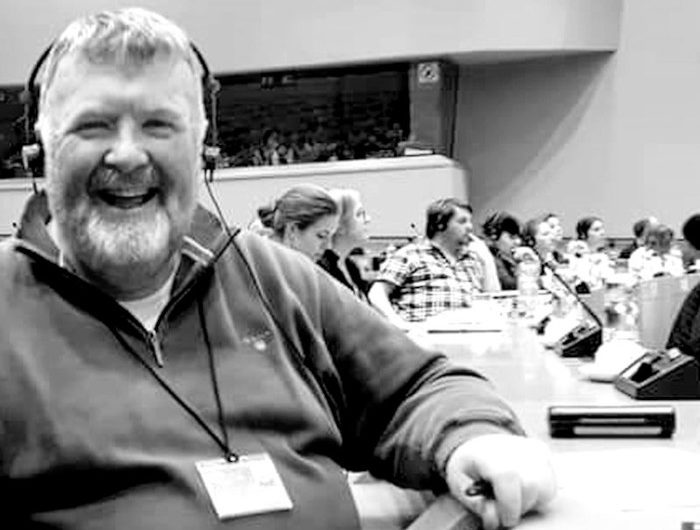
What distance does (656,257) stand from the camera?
841 centimetres

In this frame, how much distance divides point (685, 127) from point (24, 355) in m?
11.4

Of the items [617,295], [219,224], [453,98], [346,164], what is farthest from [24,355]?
[453,98]

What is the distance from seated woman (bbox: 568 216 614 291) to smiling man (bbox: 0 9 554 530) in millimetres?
3081

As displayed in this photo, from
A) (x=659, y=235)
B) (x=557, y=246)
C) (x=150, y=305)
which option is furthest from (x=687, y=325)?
(x=557, y=246)

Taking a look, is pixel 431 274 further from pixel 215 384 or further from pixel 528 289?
pixel 215 384

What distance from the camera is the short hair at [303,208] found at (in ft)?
14.5

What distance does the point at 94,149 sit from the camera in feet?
4.83

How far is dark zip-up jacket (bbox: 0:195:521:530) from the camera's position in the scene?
4.41 ft

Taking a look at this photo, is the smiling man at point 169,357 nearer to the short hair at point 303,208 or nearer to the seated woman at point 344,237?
the short hair at point 303,208

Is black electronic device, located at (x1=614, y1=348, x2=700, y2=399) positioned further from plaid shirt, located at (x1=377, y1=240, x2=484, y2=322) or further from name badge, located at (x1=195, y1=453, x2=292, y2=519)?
plaid shirt, located at (x1=377, y1=240, x2=484, y2=322)

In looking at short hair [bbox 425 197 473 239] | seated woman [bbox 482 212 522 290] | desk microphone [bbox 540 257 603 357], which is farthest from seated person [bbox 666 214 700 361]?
seated woman [bbox 482 212 522 290]

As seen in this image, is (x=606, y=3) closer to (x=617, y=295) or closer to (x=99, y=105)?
(x=617, y=295)

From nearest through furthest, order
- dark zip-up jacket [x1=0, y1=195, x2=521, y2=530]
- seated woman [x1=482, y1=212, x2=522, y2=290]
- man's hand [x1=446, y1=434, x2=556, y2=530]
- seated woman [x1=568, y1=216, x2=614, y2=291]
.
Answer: man's hand [x1=446, y1=434, x2=556, y2=530], dark zip-up jacket [x1=0, y1=195, x2=521, y2=530], seated woman [x1=568, y1=216, x2=614, y2=291], seated woman [x1=482, y1=212, x2=522, y2=290]

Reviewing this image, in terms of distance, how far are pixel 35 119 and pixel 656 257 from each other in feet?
23.8
